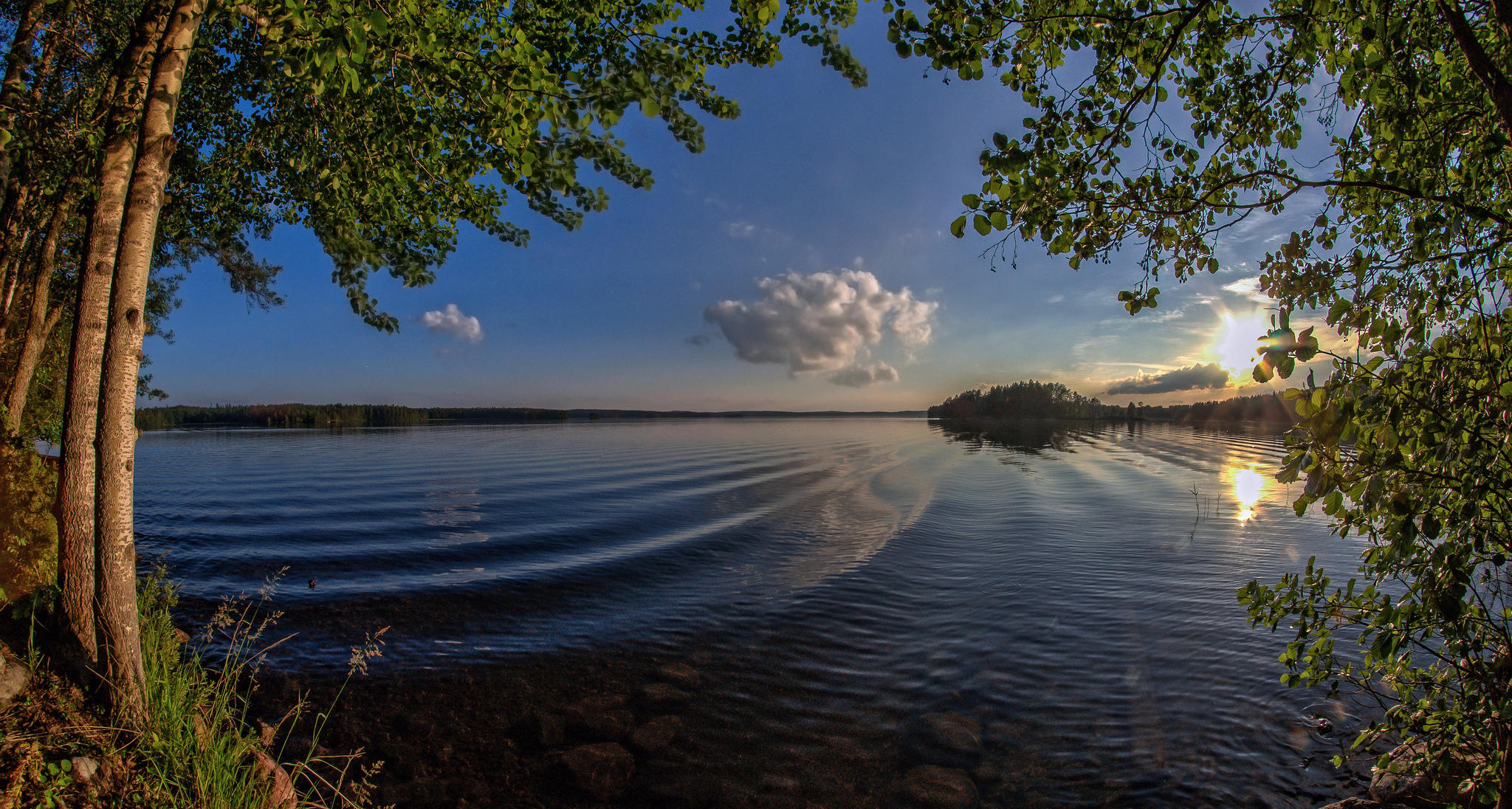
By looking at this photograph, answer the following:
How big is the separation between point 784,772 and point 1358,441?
5.57m

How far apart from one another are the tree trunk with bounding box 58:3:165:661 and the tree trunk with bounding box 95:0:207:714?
0.13m

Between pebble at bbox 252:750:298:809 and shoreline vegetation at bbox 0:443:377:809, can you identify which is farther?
pebble at bbox 252:750:298:809

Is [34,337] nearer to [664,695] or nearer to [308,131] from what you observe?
[308,131]

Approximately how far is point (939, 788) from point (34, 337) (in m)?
14.5

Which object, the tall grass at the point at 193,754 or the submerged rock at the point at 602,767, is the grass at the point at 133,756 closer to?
the tall grass at the point at 193,754

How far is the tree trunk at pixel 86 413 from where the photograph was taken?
4.40 m

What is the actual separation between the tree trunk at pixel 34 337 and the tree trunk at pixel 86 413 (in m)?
5.49

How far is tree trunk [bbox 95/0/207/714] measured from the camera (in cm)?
438

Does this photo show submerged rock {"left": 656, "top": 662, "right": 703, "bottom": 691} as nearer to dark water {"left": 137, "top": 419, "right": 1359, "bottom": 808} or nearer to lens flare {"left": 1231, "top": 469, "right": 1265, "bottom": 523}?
dark water {"left": 137, "top": 419, "right": 1359, "bottom": 808}

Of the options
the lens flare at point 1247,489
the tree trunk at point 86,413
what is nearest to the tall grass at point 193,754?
the tree trunk at point 86,413

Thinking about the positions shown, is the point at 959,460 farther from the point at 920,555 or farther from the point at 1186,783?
the point at 1186,783

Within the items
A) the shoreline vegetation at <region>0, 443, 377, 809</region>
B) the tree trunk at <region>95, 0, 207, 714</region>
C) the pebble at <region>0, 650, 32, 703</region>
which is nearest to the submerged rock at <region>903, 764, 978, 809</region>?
the shoreline vegetation at <region>0, 443, 377, 809</region>

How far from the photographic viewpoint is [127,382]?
174 inches

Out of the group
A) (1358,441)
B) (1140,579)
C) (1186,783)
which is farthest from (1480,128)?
(1140,579)
